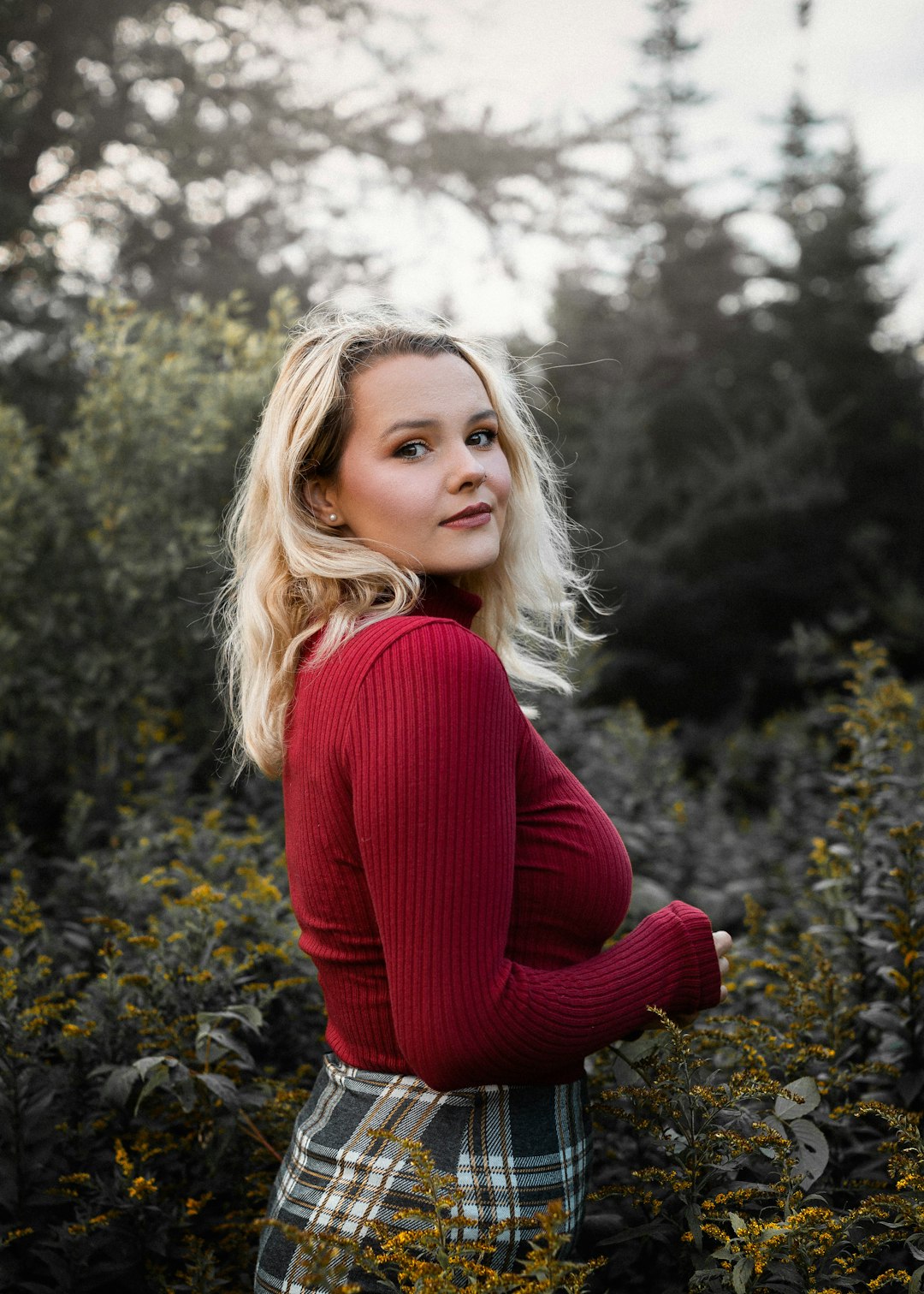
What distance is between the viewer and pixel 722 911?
376 centimetres

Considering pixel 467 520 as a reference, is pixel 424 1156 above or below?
below

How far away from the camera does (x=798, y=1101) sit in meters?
1.58

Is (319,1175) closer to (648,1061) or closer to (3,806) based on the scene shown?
(648,1061)

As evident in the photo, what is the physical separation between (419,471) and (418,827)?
0.59 m

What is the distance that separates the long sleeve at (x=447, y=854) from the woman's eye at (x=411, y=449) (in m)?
0.39

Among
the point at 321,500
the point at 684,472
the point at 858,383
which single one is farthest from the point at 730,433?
the point at 321,500

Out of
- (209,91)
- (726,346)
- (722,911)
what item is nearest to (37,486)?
(722,911)

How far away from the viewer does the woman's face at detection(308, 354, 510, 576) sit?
1.56m

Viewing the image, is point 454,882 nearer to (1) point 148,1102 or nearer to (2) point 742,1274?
(2) point 742,1274

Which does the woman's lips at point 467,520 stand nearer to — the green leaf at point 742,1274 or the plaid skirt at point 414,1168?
the plaid skirt at point 414,1168

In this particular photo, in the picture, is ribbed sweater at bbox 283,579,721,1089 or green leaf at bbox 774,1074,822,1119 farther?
green leaf at bbox 774,1074,822,1119

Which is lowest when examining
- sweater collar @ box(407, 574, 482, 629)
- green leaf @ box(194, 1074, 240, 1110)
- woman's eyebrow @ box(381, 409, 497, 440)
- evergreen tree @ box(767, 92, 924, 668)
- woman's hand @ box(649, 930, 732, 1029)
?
green leaf @ box(194, 1074, 240, 1110)

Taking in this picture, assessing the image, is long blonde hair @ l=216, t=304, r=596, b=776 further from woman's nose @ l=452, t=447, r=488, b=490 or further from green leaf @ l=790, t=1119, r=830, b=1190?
green leaf @ l=790, t=1119, r=830, b=1190

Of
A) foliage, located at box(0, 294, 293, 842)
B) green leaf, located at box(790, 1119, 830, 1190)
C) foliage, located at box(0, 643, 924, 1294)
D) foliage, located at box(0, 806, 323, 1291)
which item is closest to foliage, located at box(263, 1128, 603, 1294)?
foliage, located at box(0, 643, 924, 1294)
